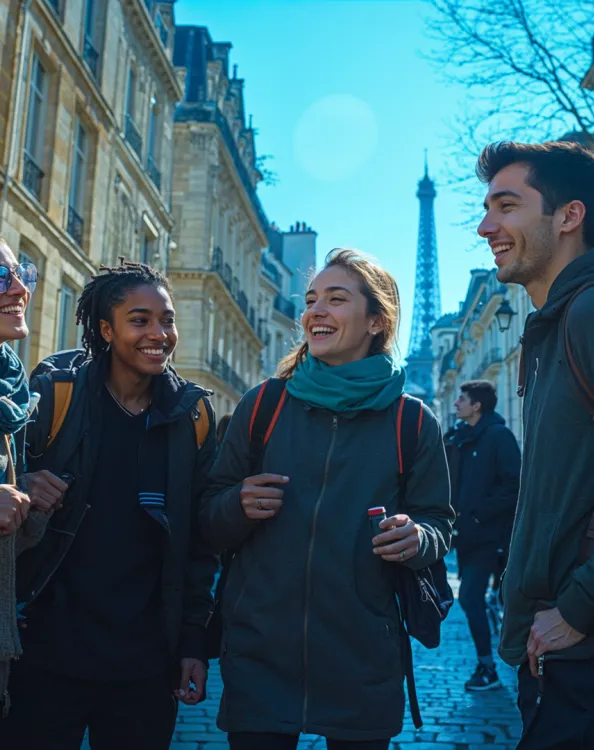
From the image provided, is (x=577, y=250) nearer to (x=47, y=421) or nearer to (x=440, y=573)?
(x=440, y=573)

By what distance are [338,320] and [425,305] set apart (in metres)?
134

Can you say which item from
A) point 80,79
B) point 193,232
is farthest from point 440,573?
point 193,232

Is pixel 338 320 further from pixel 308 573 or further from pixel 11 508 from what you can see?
pixel 11 508

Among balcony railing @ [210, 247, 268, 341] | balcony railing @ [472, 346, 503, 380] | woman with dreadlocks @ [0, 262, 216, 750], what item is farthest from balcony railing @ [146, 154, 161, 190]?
balcony railing @ [472, 346, 503, 380]

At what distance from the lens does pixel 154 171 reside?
23688 mm

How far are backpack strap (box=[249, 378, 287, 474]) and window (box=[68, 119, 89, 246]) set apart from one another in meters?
14.8

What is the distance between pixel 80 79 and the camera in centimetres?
1689

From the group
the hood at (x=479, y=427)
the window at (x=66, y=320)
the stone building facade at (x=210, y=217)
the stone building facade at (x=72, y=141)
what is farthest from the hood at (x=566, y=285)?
the stone building facade at (x=210, y=217)

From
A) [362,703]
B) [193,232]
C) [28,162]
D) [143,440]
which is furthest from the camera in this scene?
[193,232]

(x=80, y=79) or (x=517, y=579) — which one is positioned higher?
(x=80, y=79)

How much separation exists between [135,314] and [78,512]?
746 millimetres

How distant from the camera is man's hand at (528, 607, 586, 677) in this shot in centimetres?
227

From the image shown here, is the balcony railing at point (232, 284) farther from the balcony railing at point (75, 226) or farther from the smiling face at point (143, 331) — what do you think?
the smiling face at point (143, 331)

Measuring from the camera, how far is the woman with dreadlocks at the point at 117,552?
2869mm
